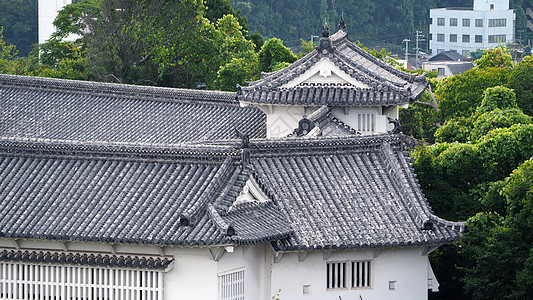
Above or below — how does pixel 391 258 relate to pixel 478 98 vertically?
below

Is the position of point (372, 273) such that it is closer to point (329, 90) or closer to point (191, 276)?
point (191, 276)

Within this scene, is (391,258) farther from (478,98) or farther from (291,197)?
(478,98)

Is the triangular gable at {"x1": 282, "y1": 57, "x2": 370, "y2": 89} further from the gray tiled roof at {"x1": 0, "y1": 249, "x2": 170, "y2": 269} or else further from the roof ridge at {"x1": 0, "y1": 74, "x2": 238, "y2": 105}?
the gray tiled roof at {"x1": 0, "y1": 249, "x2": 170, "y2": 269}

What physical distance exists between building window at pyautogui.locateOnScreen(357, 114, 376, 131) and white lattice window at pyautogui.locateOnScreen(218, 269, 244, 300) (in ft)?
45.9

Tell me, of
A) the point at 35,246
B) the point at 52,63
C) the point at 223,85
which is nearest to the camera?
the point at 35,246

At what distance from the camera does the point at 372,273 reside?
1004 inches

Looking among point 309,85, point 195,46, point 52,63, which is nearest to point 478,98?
point 309,85

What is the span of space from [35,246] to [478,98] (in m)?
23.9

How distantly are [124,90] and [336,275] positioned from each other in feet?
55.2

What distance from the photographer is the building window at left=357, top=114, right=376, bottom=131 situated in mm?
36531

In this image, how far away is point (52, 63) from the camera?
65000 millimetres


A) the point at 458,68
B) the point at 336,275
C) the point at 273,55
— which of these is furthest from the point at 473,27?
the point at 336,275

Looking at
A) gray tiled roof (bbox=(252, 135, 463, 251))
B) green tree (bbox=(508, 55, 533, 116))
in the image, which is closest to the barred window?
green tree (bbox=(508, 55, 533, 116))

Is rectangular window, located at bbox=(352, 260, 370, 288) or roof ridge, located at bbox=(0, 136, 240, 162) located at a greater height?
roof ridge, located at bbox=(0, 136, 240, 162)
